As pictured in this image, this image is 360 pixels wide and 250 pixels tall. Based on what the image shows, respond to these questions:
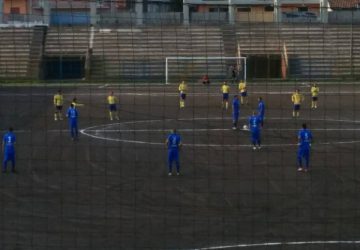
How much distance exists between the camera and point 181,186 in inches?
559

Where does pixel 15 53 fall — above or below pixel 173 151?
above

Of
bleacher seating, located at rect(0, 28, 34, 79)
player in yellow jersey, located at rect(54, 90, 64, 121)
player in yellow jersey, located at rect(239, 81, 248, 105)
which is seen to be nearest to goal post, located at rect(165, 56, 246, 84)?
player in yellow jersey, located at rect(239, 81, 248, 105)

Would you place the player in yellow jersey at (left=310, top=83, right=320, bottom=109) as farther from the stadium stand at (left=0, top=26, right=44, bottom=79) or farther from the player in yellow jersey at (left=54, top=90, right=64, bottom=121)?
the stadium stand at (left=0, top=26, right=44, bottom=79)

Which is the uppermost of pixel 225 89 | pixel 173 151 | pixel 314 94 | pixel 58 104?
pixel 225 89

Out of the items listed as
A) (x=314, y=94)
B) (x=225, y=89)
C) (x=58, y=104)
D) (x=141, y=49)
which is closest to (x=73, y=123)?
(x=58, y=104)

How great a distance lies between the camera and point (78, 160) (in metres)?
16.7

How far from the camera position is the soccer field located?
1084 centimetres

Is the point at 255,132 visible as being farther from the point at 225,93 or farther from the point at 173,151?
the point at 225,93

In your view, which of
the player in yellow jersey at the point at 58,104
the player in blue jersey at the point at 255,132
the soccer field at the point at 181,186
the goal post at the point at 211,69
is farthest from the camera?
the player in yellow jersey at the point at 58,104

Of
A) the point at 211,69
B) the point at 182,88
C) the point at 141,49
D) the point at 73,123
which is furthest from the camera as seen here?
the point at 182,88

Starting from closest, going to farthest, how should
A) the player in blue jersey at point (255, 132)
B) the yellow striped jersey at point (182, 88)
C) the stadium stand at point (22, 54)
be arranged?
1. the stadium stand at point (22, 54)
2. the player in blue jersey at point (255, 132)
3. the yellow striped jersey at point (182, 88)

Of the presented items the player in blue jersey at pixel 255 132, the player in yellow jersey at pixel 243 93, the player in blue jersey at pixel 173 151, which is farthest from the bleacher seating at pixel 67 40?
the player in yellow jersey at pixel 243 93

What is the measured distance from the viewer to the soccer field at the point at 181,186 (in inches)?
427

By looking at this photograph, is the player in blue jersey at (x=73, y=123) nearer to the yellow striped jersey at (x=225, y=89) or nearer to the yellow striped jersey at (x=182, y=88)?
the yellow striped jersey at (x=182, y=88)
